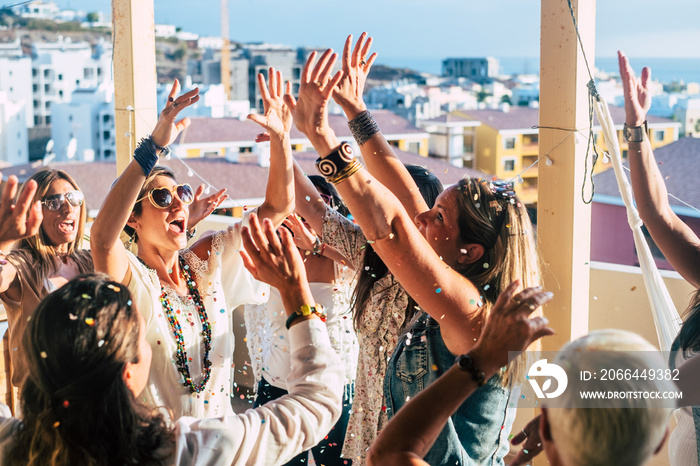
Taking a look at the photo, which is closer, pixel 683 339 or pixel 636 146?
pixel 683 339

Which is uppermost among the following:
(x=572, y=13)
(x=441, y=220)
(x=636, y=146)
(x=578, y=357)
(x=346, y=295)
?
(x=572, y=13)

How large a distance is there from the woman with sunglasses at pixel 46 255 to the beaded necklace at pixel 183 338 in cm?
49

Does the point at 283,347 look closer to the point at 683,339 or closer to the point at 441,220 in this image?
the point at 441,220

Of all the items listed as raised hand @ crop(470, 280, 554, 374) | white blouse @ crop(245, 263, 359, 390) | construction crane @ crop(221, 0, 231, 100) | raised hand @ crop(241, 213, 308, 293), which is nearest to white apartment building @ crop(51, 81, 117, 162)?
construction crane @ crop(221, 0, 231, 100)

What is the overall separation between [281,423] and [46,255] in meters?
1.44

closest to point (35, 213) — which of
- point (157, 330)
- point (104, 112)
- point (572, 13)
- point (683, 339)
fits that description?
point (157, 330)

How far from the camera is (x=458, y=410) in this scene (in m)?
1.47

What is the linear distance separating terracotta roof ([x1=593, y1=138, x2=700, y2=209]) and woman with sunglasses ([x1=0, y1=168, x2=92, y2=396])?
16.4 m

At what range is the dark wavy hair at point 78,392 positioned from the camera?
1.06 meters

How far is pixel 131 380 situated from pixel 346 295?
1328 millimetres

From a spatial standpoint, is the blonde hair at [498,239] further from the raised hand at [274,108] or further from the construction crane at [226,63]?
the construction crane at [226,63]

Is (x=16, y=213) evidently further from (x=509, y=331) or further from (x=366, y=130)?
(x=509, y=331)

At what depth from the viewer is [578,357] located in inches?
42.1

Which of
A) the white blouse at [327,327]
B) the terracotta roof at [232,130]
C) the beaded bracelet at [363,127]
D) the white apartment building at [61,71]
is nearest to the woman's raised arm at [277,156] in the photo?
the beaded bracelet at [363,127]
